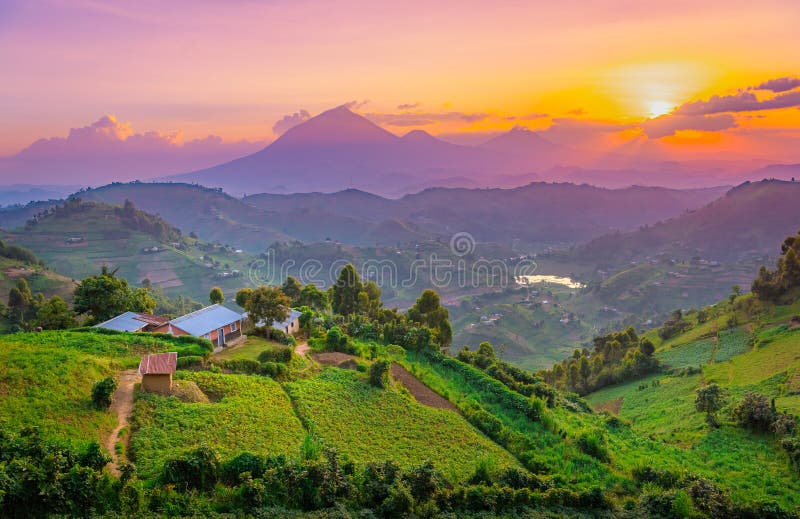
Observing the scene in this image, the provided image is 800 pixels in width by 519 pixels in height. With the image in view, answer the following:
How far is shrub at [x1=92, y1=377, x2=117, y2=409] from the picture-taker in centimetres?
1689

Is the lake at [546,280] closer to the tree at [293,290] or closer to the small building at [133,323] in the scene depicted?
the tree at [293,290]

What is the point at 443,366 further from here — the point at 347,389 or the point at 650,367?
the point at 650,367

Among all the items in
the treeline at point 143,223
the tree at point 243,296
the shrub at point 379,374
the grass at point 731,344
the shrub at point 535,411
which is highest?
the treeline at point 143,223

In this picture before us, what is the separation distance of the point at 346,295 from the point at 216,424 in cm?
3161

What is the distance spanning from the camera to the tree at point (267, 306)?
107 feet

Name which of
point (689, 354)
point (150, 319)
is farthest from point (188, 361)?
point (689, 354)

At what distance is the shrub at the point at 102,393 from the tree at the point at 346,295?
32538mm

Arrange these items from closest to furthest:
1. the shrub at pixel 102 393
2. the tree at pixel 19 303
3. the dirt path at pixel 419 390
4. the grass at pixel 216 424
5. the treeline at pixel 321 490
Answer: the treeline at pixel 321 490 → the grass at pixel 216 424 → the shrub at pixel 102 393 → the dirt path at pixel 419 390 → the tree at pixel 19 303

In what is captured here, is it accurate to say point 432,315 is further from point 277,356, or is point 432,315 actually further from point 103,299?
point 103,299

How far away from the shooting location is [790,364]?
3606 centimetres

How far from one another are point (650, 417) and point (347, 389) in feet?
84.5

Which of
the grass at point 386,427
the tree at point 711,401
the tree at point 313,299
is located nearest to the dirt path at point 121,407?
the grass at point 386,427

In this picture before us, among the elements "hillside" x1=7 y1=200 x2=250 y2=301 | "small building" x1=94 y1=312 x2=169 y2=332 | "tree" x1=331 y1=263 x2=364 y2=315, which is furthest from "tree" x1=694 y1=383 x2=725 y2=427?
"hillside" x1=7 y1=200 x2=250 y2=301

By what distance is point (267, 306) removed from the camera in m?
32.8
